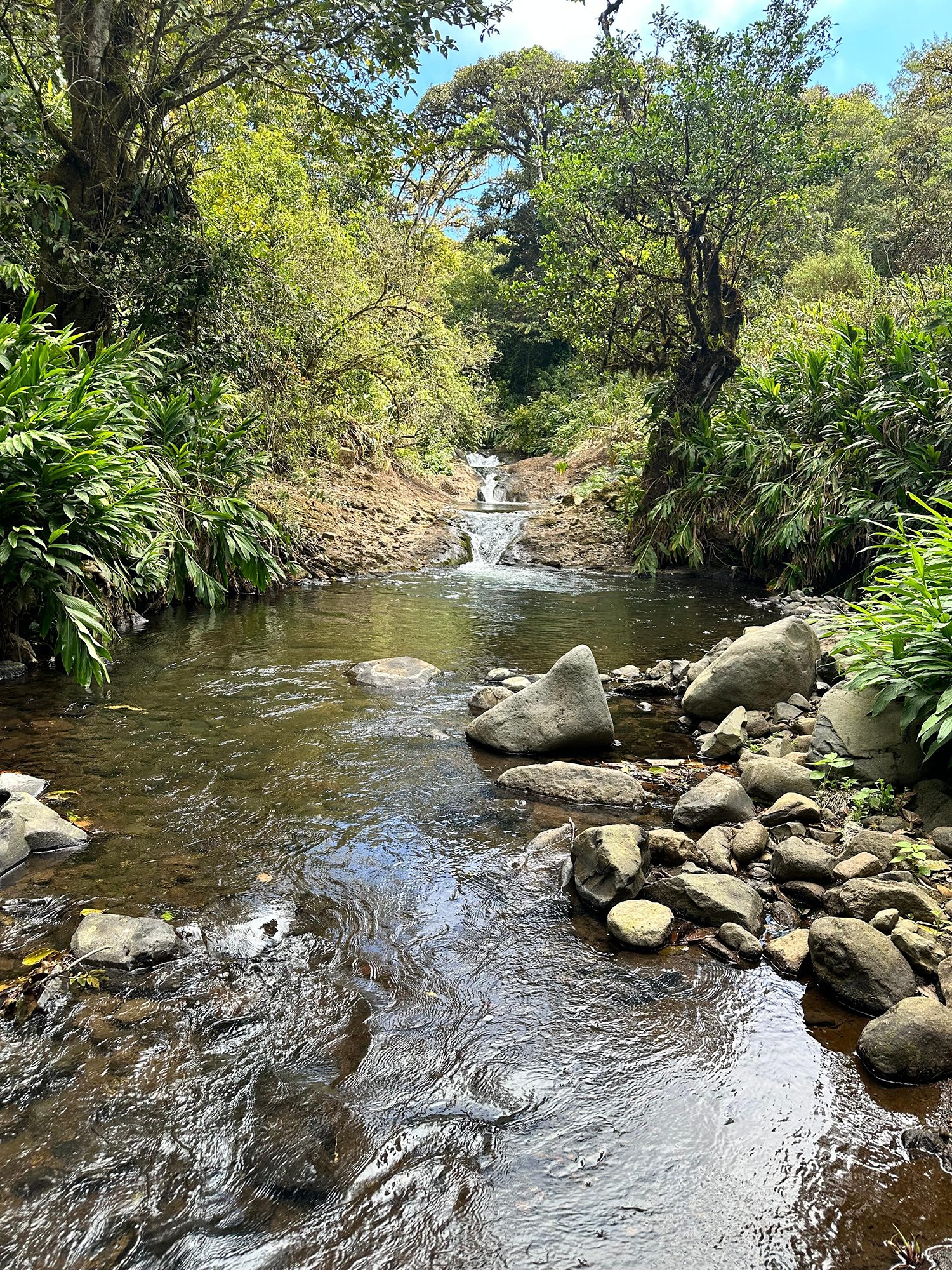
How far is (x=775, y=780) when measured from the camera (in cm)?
452

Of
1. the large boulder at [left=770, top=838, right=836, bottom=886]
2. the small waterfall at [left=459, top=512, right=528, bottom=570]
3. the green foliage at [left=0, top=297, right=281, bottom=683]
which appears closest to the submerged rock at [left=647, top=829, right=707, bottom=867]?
the large boulder at [left=770, top=838, right=836, bottom=886]

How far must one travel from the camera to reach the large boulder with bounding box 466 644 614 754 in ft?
18.1

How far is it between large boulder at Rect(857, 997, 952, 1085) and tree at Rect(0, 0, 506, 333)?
9807 millimetres

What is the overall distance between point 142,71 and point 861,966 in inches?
453

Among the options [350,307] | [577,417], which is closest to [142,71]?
[350,307]

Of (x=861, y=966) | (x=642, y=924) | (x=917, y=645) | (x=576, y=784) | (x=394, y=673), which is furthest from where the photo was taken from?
(x=394, y=673)

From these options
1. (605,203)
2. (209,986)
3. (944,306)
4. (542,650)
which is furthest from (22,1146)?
(605,203)

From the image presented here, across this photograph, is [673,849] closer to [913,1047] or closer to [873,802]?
[873,802]

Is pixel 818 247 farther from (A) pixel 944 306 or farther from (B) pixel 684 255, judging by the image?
(A) pixel 944 306

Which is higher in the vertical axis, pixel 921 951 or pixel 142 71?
pixel 142 71

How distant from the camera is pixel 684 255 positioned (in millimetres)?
13727

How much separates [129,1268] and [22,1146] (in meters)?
0.55

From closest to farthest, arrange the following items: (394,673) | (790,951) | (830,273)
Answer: (790,951) → (394,673) → (830,273)

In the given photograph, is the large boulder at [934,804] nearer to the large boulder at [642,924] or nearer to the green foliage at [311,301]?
the large boulder at [642,924]
